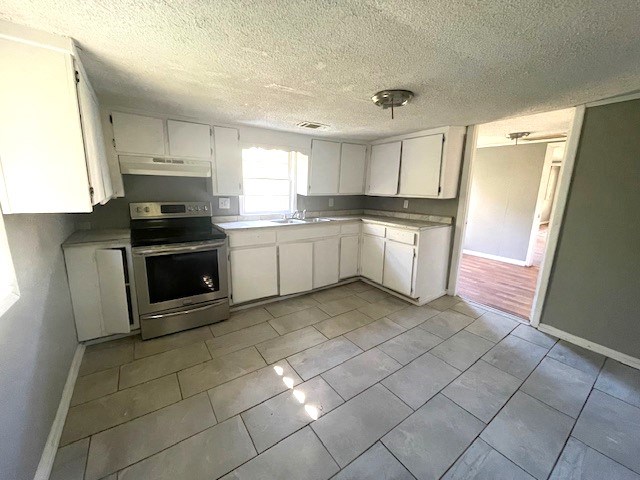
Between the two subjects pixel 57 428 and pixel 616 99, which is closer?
pixel 57 428

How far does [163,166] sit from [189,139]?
1.30 ft

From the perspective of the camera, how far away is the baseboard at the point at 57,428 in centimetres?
126

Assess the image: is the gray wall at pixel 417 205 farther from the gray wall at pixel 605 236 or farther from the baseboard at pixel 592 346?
the baseboard at pixel 592 346

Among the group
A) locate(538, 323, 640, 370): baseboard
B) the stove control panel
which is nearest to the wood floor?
locate(538, 323, 640, 370): baseboard

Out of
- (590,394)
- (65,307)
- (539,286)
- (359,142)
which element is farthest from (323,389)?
(359,142)

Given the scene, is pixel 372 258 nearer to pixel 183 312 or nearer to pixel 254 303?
pixel 254 303

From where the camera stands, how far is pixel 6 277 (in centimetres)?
116

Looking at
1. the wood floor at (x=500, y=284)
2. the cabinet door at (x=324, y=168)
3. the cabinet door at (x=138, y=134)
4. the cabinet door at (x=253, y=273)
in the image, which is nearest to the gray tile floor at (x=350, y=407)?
the cabinet door at (x=253, y=273)

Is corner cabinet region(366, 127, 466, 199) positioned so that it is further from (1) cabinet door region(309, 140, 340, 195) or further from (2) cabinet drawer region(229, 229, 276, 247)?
(2) cabinet drawer region(229, 229, 276, 247)

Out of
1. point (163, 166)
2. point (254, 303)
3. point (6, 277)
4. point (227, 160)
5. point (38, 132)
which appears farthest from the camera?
point (254, 303)

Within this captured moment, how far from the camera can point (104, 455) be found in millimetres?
1393

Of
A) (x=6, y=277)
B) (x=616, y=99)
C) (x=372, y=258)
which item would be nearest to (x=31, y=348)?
(x=6, y=277)

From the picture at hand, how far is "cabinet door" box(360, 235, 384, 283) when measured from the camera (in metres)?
3.58

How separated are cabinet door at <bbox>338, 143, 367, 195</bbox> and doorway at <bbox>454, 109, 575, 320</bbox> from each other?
1.60 meters
